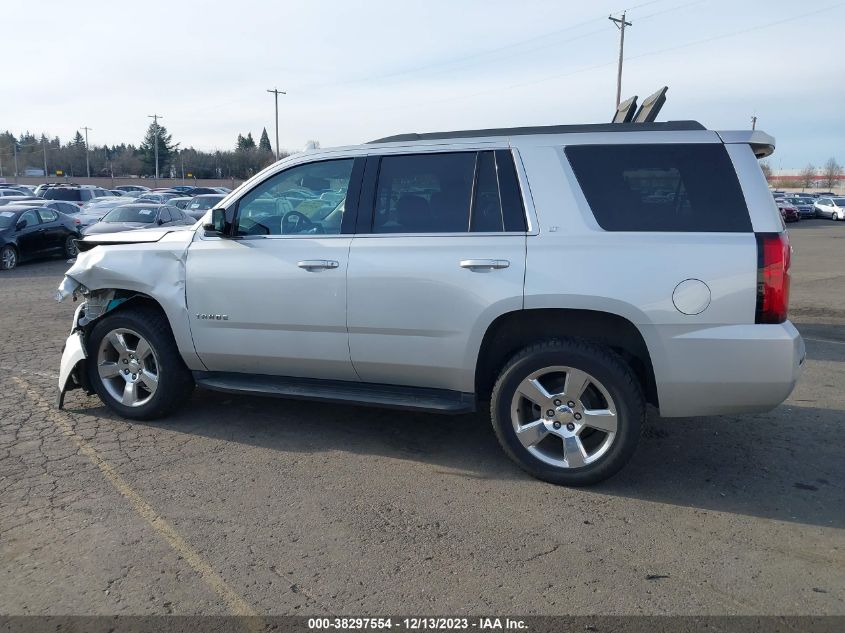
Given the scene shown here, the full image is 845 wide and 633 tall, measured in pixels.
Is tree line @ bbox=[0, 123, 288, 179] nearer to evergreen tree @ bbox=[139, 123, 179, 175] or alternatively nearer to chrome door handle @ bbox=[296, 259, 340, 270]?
evergreen tree @ bbox=[139, 123, 179, 175]

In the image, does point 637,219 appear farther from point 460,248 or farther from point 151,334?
point 151,334

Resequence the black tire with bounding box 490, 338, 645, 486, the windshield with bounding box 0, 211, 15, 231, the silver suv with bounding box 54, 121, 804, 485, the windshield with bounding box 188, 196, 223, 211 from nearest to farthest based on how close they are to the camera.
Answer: the silver suv with bounding box 54, 121, 804, 485
the black tire with bounding box 490, 338, 645, 486
the windshield with bounding box 0, 211, 15, 231
the windshield with bounding box 188, 196, 223, 211

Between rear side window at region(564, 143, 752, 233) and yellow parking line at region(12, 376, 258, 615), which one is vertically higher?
rear side window at region(564, 143, 752, 233)

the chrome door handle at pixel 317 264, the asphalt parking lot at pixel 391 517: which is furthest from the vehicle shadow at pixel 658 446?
the chrome door handle at pixel 317 264

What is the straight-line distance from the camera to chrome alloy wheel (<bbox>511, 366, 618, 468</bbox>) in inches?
164

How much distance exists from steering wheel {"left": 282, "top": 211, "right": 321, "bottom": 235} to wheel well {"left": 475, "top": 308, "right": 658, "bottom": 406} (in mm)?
1490

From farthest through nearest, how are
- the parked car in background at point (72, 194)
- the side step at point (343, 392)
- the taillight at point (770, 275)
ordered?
the parked car in background at point (72, 194) → the side step at point (343, 392) → the taillight at point (770, 275)

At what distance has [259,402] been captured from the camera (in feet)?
19.4

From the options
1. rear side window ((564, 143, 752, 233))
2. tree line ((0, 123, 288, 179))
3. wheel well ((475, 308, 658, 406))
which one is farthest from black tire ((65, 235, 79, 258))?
tree line ((0, 123, 288, 179))

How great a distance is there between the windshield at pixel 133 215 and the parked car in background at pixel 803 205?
133ft

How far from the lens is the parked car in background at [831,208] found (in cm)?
4488

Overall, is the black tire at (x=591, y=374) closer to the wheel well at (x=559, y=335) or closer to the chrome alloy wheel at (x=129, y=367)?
the wheel well at (x=559, y=335)

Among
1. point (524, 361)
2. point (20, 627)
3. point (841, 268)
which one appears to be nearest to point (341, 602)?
point (20, 627)

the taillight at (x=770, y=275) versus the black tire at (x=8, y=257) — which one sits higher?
the taillight at (x=770, y=275)
